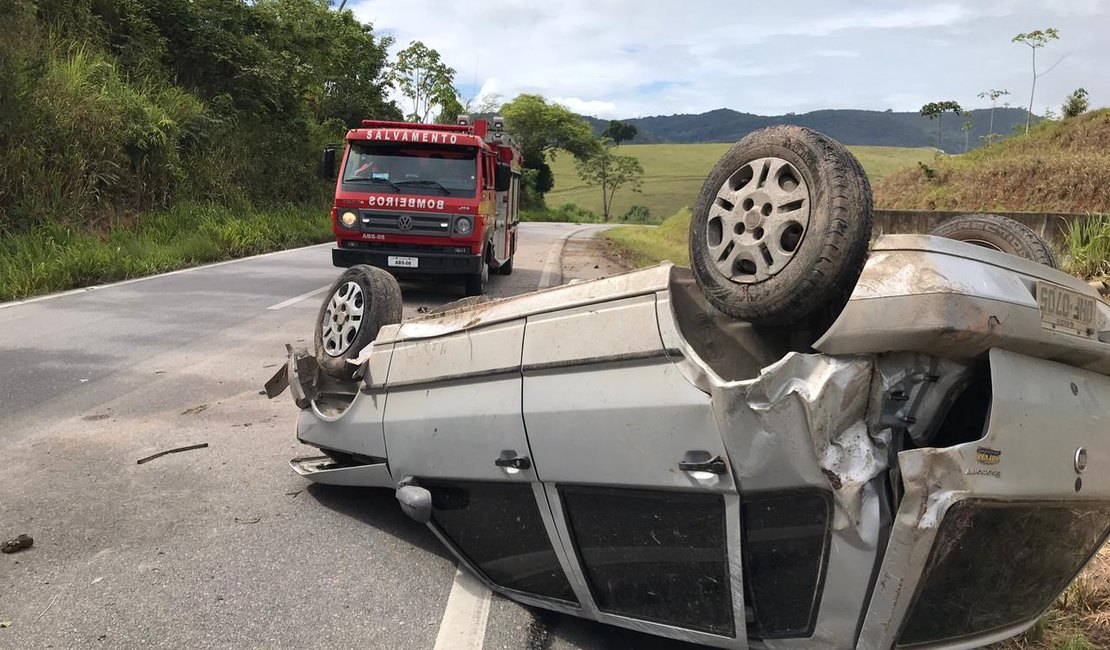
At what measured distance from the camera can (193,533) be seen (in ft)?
12.5

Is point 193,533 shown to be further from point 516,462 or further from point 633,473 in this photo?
point 633,473

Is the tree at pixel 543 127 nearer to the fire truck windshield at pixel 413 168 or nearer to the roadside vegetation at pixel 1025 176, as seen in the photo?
the roadside vegetation at pixel 1025 176

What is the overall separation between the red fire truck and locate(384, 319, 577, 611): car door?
822cm

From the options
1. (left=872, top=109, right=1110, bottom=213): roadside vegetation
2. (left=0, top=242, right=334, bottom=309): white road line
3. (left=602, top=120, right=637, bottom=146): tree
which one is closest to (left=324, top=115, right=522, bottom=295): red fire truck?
(left=0, top=242, right=334, bottom=309): white road line

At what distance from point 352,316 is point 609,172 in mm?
93152

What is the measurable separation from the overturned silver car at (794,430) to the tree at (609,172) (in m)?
89.4

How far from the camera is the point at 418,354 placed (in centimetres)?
343

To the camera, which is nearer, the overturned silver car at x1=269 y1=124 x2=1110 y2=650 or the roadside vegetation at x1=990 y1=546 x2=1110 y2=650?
the overturned silver car at x1=269 y1=124 x2=1110 y2=650

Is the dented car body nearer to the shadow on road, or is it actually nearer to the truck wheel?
the shadow on road

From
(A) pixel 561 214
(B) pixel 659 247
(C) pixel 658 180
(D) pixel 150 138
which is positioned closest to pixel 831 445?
(D) pixel 150 138

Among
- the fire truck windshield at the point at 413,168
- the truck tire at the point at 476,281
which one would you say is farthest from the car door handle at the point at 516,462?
the fire truck windshield at the point at 413,168

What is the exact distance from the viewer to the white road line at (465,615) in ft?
9.85

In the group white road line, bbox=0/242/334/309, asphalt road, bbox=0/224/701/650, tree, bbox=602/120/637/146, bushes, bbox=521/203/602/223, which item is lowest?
bushes, bbox=521/203/602/223

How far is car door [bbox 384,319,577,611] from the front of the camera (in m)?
2.99
